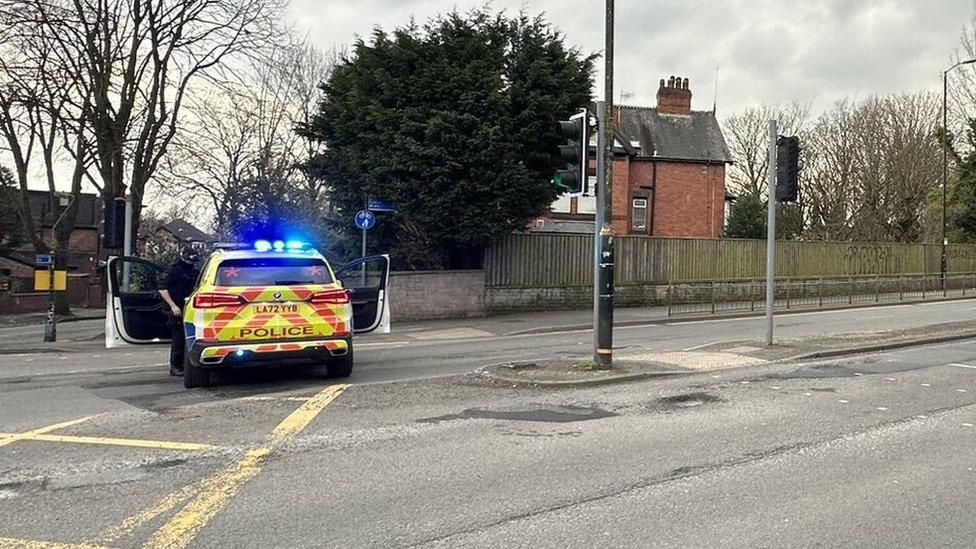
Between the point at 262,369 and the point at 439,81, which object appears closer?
the point at 262,369

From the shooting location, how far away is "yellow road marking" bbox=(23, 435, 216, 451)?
630cm

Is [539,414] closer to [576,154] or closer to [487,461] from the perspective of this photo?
[487,461]

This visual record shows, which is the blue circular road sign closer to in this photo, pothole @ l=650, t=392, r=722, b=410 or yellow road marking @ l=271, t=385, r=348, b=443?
yellow road marking @ l=271, t=385, r=348, b=443

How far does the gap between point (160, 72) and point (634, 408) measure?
22206 millimetres

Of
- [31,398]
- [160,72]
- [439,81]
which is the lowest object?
[31,398]

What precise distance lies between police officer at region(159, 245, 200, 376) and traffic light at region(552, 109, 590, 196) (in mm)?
5179

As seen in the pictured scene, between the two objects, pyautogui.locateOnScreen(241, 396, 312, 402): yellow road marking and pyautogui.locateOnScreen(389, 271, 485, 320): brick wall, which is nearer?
pyautogui.locateOnScreen(241, 396, 312, 402): yellow road marking

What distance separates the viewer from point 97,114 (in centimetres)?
2308

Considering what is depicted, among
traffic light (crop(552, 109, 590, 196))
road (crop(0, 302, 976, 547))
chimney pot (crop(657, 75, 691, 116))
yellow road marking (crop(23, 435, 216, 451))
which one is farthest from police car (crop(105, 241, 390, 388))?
chimney pot (crop(657, 75, 691, 116))

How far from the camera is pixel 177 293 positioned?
10070 millimetres

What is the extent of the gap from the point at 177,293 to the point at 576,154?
5.67 meters

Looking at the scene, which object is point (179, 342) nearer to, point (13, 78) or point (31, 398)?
point (31, 398)

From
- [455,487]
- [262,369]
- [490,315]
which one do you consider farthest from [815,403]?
[490,315]

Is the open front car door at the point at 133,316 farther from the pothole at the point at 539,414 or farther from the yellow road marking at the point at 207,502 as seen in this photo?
the yellow road marking at the point at 207,502
